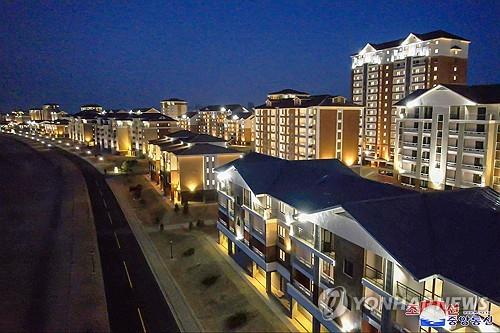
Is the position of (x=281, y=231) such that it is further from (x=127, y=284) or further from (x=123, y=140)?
(x=123, y=140)

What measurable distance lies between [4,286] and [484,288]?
3504 cm

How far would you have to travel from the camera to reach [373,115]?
9088cm

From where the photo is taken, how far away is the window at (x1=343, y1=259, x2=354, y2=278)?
2013 centimetres

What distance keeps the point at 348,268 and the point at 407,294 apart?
4042mm

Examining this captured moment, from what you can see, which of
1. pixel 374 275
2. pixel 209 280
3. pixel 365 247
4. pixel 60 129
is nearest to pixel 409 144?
pixel 209 280

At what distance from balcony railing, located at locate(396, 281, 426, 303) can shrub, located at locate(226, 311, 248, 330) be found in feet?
41.3

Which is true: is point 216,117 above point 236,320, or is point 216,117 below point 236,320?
above

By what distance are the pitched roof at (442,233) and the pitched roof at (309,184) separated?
2.67 metres

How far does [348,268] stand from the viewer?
20406 millimetres

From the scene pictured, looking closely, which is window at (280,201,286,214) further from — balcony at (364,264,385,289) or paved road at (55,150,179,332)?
paved road at (55,150,179,332)

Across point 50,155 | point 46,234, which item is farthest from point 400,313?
point 50,155

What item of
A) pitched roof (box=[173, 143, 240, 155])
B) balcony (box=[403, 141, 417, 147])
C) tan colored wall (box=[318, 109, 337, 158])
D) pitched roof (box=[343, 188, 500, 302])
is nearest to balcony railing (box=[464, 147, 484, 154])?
balcony (box=[403, 141, 417, 147])

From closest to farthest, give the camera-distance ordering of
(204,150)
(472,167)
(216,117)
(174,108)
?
(472,167)
(204,150)
(216,117)
(174,108)

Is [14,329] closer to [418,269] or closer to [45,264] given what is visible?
[45,264]
